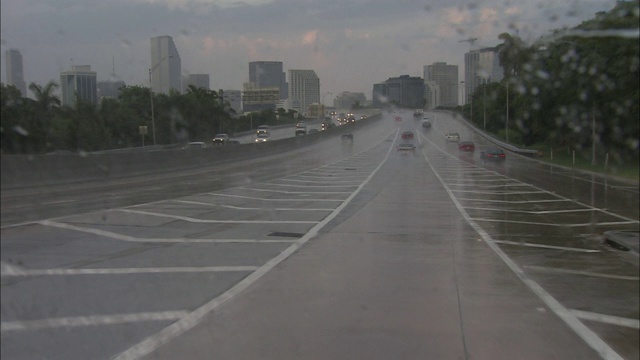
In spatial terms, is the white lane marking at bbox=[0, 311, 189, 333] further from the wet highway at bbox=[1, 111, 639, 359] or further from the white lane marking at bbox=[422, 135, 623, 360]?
the white lane marking at bbox=[422, 135, 623, 360]

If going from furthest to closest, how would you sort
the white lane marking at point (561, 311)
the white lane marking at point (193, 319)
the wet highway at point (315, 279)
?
1. the wet highway at point (315, 279)
2. the white lane marking at point (561, 311)
3. the white lane marking at point (193, 319)

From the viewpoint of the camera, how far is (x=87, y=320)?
25.1 feet

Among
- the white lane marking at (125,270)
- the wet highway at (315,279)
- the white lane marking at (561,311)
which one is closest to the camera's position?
the white lane marking at (561,311)

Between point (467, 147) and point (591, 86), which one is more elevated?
point (591, 86)

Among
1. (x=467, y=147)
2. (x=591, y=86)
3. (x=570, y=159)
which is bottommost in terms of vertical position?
(x=570, y=159)

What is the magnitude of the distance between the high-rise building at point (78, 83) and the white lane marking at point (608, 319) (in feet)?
93.8

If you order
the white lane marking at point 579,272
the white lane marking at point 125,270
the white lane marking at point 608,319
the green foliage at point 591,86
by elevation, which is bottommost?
the white lane marking at point 579,272

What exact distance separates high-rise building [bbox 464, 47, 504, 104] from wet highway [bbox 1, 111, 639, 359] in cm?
2705

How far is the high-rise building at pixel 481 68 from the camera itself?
54134 millimetres

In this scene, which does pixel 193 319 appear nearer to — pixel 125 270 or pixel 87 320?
pixel 87 320

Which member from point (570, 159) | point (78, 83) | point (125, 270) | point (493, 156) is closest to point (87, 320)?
point (125, 270)

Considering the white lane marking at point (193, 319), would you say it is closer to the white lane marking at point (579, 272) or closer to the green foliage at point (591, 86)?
the white lane marking at point (579, 272)

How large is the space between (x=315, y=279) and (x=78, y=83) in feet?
93.5

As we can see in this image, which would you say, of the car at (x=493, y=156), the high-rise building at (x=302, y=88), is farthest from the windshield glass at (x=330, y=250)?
the high-rise building at (x=302, y=88)
